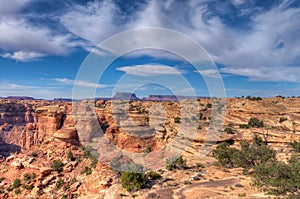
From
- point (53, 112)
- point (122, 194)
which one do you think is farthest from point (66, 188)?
point (53, 112)

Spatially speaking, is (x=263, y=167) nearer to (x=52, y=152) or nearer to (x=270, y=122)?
(x=270, y=122)

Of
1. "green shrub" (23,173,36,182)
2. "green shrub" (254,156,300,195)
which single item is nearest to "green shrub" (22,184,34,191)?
"green shrub" (23,173,36,182)

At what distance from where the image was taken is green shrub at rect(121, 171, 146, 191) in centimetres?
1956

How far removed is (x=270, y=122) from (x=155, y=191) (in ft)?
82.0

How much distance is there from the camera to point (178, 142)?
1340 inches

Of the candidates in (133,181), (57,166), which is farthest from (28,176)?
(133,181)

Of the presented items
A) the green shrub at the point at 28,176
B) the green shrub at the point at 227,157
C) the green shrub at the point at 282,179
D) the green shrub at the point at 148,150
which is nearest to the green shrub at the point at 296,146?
the green shrub at the point at 227,157

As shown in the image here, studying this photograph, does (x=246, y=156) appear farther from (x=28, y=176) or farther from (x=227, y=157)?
(x=28, y=176)

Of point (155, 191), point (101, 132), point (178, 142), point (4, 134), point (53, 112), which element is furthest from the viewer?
point (4, 134)

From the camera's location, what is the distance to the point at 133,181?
20.1 meters

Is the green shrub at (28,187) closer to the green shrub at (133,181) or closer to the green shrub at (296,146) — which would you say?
the green shrub at (133,181)

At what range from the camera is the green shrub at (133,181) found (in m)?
19.6

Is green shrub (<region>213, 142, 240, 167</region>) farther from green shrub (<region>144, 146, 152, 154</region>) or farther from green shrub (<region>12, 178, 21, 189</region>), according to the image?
green shrub (<region>12, 178, 21, 189</region>)

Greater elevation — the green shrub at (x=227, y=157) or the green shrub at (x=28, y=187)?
the green shrub at (x=227, y=157)
